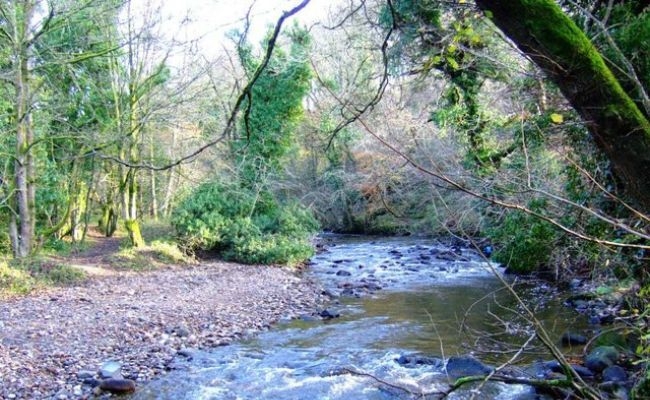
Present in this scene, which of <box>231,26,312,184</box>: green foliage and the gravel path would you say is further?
<box>231,26,312,184</box>: green foliage

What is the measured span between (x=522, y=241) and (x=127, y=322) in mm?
8149

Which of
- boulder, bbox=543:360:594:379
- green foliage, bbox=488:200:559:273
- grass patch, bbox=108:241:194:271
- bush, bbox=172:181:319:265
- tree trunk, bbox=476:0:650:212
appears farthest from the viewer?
bush, bbox=172:181:319:265

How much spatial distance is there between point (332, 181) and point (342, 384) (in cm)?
2039

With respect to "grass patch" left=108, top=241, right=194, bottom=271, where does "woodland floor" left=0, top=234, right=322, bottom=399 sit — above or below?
below

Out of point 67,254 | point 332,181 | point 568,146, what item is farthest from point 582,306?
point 332,181

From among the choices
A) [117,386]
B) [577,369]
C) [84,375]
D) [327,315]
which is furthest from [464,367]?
[84,375]

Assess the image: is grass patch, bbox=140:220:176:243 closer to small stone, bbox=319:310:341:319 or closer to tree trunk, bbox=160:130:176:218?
tree trunk, bbox=160:130:176:218

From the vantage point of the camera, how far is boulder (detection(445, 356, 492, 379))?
6859 millimetres

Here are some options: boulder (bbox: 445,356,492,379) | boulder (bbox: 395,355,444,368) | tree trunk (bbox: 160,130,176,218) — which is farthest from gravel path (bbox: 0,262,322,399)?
tree trunk (bbox: 160,130,176,218)

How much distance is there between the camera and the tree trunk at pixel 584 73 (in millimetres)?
2514

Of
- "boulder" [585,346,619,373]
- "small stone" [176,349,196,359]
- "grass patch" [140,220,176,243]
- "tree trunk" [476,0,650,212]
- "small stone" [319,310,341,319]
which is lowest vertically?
"small stone" [176,349,196,359]

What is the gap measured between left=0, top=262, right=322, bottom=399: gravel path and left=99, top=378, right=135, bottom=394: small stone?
113 mm

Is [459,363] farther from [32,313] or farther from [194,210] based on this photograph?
[194,210]

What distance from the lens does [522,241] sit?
11.5 meters
